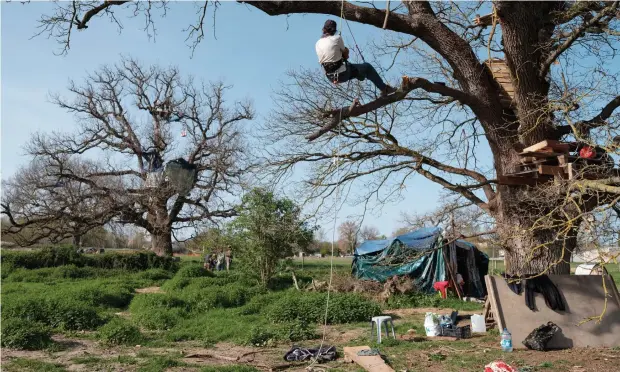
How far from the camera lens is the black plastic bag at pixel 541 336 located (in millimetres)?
8609

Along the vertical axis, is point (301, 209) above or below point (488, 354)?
above

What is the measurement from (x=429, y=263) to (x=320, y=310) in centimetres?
724

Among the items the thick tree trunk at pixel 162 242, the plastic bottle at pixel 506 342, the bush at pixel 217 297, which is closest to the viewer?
the plastic bottle at pixel 506 342

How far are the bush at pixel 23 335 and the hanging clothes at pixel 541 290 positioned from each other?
8.38 metres

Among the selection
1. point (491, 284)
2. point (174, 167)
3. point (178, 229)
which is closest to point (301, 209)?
point (491, 284)

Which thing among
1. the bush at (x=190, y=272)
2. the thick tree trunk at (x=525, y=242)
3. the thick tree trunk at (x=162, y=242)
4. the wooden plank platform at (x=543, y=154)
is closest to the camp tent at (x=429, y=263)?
the bush at (x=190, y=272)

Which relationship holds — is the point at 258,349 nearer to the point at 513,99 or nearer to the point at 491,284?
the point at 491,284

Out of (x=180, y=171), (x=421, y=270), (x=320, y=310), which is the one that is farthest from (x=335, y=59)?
(x=180, y=171)

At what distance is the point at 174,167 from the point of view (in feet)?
70.1

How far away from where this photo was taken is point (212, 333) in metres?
10.3

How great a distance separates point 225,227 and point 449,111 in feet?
35.6

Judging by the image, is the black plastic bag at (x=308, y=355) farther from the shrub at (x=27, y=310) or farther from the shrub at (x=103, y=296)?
the shrub at (x=103, y=296)

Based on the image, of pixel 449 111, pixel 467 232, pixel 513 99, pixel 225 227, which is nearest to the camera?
pixel 513 99

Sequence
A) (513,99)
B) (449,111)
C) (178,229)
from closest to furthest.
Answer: (513,99) < (449,111) < (178,229)
